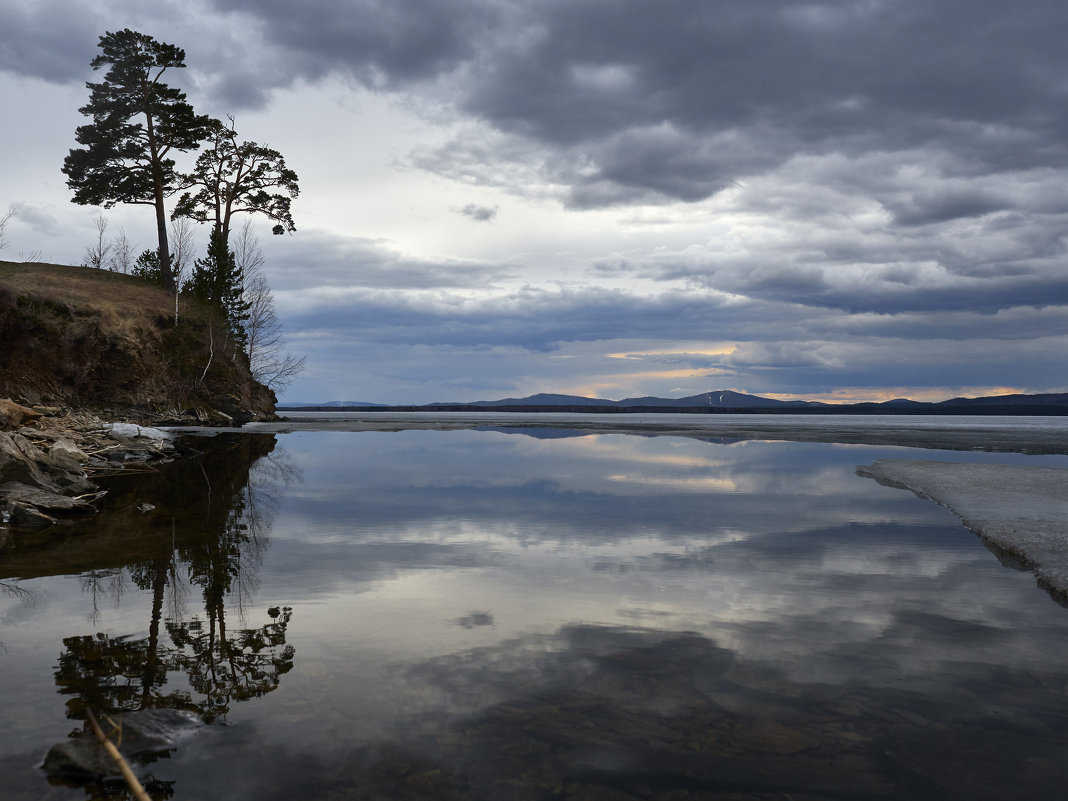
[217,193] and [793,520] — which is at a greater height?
[217,193]

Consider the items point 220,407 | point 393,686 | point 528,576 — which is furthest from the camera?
point 220,407

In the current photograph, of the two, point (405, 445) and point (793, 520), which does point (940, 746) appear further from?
point (405, 445)

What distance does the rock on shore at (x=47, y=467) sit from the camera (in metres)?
15.3

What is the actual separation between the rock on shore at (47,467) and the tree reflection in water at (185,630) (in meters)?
1.20

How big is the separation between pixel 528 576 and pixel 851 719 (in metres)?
5.42

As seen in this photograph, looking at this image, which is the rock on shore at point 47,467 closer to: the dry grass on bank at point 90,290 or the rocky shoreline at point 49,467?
the rocky shoreline at point 49,467

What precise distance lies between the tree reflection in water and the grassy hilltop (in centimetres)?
3823

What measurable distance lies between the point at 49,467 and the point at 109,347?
4011 centimetres

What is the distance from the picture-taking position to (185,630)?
25.1ft

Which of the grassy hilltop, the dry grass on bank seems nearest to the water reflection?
the grassy hilltop

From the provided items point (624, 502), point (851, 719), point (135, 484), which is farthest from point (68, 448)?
point (851, 719)

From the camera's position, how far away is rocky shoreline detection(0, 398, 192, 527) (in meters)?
15.3

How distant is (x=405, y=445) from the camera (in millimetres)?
42250

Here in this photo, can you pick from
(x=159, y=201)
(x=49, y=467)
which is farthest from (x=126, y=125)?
(x=49, y=467)
